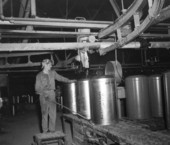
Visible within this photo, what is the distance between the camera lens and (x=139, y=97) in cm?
374

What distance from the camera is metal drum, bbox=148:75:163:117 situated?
12.2 feet

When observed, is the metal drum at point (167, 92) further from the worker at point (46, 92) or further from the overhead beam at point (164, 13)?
the worker at point (46, 92)

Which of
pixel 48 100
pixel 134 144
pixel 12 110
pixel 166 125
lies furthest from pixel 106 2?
pixel 12 110

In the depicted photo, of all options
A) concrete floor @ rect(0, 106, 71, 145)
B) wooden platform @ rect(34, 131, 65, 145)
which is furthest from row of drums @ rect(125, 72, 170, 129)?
concrete floor @ rect(0, 106, 71, 145)

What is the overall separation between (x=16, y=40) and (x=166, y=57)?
7315 mm

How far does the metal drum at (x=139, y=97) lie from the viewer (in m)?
3.75

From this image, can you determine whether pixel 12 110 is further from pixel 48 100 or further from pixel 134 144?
pixel 134 144

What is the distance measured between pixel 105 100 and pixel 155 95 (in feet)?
3.11

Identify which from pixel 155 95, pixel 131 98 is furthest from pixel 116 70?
pixel 155 95

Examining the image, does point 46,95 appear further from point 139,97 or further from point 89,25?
point 139,97

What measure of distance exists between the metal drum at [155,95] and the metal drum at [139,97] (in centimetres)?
9

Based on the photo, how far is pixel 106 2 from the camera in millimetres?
6008

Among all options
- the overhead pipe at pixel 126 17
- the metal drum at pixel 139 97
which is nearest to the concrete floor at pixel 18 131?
the metal drum at pixel 139 97

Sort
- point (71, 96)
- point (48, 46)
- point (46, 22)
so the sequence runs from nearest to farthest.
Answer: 1. point (46, 22)
2. point (48, 46)
3. point (71, 96)
